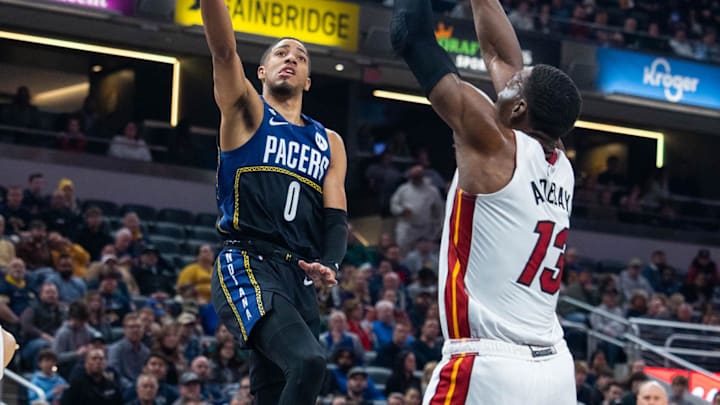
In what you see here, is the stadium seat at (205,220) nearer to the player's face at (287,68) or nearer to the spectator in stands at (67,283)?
the spectator in stands at (67,283)

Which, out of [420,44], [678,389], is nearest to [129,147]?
[678,389]

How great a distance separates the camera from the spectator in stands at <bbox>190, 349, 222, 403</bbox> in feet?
46.5

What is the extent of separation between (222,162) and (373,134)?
22206 mm

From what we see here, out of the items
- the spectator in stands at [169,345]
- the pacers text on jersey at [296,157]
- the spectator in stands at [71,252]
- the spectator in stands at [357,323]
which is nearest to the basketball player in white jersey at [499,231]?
the pacers text on jersey at [296,157]

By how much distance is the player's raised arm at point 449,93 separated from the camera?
5438 millimetres

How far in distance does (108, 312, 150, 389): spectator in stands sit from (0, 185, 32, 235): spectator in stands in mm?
4006

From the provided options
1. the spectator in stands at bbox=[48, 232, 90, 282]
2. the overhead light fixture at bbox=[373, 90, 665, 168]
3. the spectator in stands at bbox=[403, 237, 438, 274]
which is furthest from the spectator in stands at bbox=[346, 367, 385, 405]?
the overhead light fixture at bbox=[373, 90, 665, 168]

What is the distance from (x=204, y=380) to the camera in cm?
1426

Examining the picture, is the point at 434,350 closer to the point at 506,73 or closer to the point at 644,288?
the point at 644,288

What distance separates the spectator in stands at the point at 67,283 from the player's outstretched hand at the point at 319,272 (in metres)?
9.03

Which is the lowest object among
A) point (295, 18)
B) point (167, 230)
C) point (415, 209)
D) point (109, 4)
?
point (167, 230)

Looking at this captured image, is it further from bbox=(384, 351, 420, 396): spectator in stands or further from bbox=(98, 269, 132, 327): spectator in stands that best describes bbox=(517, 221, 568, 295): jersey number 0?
bbox=(98, 269, 132, 327): spectator in stands

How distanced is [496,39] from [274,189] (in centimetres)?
159

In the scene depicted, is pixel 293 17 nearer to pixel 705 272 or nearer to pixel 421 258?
pixel 421 258
